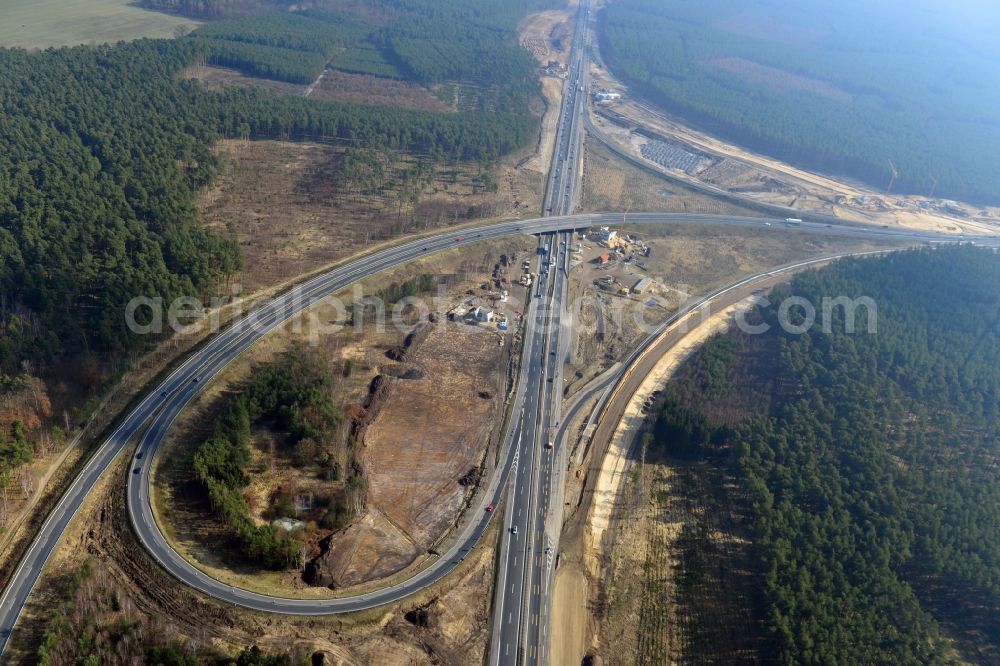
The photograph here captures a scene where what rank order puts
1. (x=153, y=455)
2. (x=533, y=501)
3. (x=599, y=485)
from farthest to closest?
(x=599, y=485) → (x=533, y=501) → (x=153, y=455)

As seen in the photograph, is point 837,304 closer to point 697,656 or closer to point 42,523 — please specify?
point 697,656

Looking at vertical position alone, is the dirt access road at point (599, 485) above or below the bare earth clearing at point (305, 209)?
below

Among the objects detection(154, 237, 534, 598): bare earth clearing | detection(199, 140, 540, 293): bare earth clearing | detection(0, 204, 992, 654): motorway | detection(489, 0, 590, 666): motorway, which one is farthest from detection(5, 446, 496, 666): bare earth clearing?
detection(199, 140, 540, 293): bare earth clearing

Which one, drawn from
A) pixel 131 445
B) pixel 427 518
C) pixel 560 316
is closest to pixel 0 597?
pixel 131 445

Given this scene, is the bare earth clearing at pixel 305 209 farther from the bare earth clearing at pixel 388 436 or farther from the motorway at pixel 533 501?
the motorway at pixel 533 501

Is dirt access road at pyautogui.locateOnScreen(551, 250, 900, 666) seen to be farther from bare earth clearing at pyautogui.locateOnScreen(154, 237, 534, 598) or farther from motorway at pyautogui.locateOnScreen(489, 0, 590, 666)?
bare earth clearing at pyautogui.locateOnScreen(154, 237, 534, 598)

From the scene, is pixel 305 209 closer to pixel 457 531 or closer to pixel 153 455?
pixel 153 455

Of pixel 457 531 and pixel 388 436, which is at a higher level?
pixel 388 436

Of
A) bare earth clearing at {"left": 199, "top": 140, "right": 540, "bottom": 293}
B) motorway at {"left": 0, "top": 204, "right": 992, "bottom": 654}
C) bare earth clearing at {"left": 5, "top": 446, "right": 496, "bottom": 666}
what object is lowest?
bare earth clearing at {"left": 5, "top": 446, "right": 496, "bottom": 666}

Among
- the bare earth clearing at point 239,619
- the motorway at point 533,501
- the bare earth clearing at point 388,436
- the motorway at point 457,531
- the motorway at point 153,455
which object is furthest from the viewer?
the bare earth clearing at point 388,436

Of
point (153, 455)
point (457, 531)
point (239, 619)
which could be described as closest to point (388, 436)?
point (457, 531)

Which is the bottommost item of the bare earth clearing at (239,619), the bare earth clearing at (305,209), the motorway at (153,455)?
the bare earth clearing at (239,619)

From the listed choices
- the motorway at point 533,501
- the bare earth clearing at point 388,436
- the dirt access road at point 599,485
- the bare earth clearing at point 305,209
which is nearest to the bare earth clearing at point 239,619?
the motorway at point 533,501
